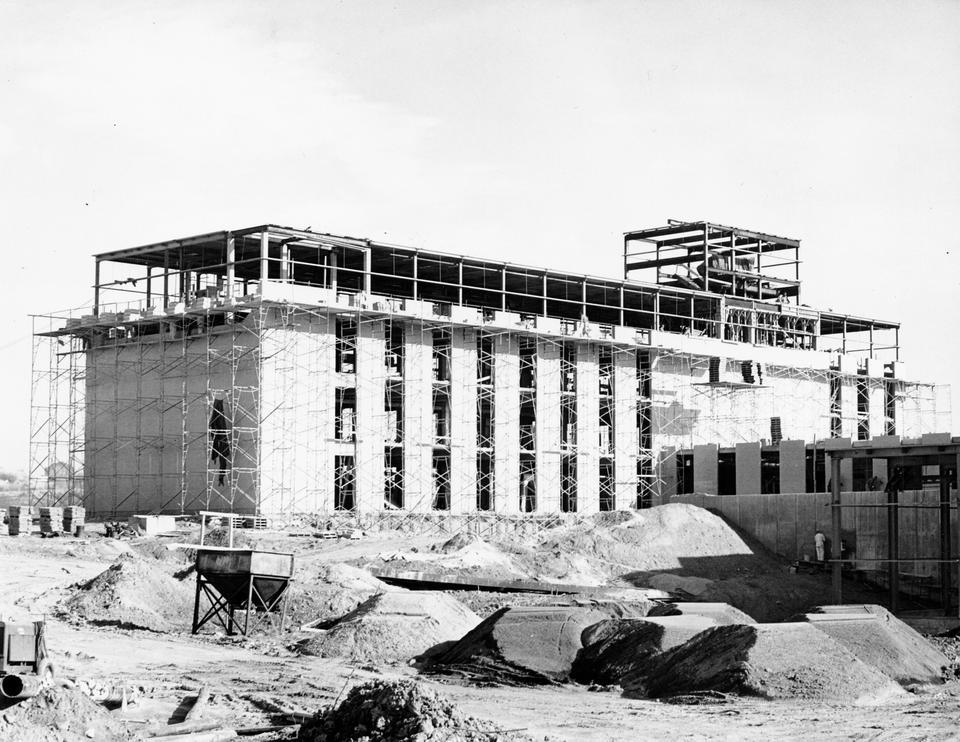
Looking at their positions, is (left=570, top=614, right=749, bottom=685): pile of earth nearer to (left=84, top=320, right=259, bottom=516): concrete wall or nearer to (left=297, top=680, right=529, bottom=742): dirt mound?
(left=297, top=680, right=529, bottom=742): dirt mound

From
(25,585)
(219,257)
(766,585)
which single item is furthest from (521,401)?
(25,585)

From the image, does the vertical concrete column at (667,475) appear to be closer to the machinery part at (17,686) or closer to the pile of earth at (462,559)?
the pile of earth at (462,559)

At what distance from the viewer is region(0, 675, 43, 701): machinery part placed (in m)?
14.4

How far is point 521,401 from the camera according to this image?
60156 mm

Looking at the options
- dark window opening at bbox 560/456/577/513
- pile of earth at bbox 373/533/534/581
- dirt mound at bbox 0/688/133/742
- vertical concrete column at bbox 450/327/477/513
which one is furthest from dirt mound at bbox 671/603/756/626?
dark window opening at bbox 560/456/577/513

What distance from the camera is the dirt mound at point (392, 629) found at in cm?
2523

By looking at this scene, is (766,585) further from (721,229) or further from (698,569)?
(721,229)

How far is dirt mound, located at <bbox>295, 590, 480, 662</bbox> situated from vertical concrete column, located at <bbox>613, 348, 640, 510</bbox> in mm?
35091

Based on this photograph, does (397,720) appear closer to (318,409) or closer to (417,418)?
(318,409)

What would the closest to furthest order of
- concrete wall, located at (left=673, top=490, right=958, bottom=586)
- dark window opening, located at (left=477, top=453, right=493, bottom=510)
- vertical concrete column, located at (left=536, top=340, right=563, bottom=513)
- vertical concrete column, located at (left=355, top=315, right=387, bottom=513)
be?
concrete wall, located at (left=673, top=490, right=958, bottom=586), vertical concrete column, located at (left=355, top=315, right=387, bottom=513), dark window opening, located at (left=477, top=453, right=493, bottom=510), vertical concrete column, located at (left=536, top=340, right=563, bottom=513)

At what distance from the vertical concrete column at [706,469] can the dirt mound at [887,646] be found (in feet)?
116

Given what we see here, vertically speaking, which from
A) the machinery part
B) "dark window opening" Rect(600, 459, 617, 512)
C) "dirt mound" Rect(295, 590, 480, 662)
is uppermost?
→ "dark window opening" Rect(600, 459, 617, 512)

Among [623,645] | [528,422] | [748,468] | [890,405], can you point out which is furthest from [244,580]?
[890,405]

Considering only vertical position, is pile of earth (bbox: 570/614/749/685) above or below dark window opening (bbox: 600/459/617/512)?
below
